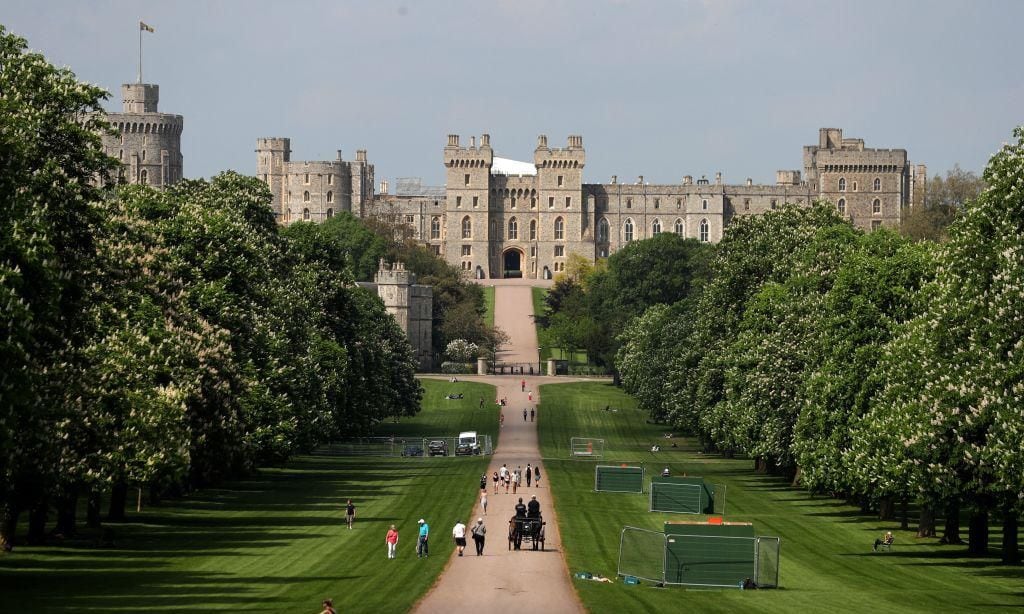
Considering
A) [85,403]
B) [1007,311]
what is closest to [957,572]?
[1007,311]

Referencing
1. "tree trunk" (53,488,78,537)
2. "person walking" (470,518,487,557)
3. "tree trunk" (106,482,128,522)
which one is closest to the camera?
"person walking" (470,518,487,557)

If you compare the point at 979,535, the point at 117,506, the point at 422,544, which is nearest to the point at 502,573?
the point at 422,544

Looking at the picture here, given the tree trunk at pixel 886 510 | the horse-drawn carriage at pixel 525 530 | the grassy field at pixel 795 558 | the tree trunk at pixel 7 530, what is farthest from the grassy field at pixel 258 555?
the tree trunk at pixel 886 510

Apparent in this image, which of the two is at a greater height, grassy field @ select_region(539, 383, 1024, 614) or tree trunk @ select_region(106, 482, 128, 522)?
tree trunk @ select_region(106, 482, 128, 522)

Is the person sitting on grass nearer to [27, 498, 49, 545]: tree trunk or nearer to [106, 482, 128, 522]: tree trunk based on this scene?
[106, 482, 128, 522]: tree trunk

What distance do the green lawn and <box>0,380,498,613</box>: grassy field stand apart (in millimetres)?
102904

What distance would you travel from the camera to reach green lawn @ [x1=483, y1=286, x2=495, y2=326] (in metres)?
178

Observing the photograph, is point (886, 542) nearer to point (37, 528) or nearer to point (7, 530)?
point (37, 528)

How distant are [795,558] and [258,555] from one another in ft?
44.2

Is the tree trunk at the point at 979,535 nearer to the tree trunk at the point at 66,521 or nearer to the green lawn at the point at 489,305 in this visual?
the tree trunk at the point at 66,521

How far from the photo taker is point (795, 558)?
47.8 m

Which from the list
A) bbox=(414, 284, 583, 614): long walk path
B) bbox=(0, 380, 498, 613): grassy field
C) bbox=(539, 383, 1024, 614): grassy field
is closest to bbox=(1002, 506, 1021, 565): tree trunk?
bbox=(539, 383, 1024, 614): grassy field

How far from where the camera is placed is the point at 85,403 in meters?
44.4

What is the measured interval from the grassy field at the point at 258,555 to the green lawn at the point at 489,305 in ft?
338
